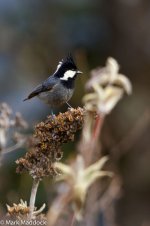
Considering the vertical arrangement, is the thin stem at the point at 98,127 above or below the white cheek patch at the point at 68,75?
below

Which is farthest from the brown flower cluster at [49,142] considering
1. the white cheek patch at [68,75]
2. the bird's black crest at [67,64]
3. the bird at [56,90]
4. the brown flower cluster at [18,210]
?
the bird at [56,90]

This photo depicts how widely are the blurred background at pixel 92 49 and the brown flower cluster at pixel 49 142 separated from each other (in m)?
9.52

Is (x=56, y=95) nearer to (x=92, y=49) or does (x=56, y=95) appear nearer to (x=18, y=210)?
(x=18, y=210)

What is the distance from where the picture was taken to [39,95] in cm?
658

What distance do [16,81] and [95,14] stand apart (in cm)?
328

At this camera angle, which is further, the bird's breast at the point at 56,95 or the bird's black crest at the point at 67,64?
the bird's breast at the point at 56,95

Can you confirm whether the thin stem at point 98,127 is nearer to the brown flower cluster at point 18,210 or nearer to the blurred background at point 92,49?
the brown flower cluster at point 18,210

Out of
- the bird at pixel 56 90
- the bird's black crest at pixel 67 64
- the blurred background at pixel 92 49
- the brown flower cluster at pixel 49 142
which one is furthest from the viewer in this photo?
the blurred background at pixel 92 49

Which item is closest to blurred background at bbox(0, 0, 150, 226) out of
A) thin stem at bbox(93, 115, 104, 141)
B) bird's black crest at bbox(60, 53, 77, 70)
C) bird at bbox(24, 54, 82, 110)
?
bird at bbox(24, 54, 82, 110)

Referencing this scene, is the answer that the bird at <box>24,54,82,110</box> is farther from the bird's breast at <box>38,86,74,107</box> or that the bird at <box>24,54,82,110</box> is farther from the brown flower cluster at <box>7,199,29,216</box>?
the brown flower cluster at <box>7,199,29,216</box>

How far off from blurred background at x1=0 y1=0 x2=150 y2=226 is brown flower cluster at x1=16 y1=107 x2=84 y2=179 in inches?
375

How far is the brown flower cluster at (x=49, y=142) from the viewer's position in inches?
155

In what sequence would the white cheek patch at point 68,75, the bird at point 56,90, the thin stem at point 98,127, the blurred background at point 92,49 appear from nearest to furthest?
1. the thin stem at point 98,127
2. the white cheek patch at point 68,75
3. the bird at point 56,90
4. the blurred background at point 92,49

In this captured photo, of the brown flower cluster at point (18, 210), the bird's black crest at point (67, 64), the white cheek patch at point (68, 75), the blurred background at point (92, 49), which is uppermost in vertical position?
the blurred background at point (92, 49)
